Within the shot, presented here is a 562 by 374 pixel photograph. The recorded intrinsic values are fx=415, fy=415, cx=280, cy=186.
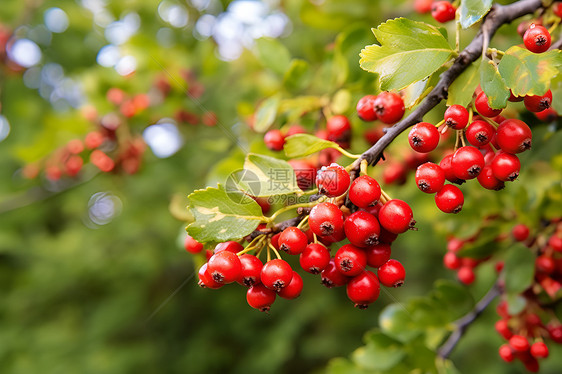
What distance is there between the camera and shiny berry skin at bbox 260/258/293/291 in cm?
104

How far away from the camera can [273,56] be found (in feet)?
7.09

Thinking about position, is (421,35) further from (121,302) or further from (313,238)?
(121,302)

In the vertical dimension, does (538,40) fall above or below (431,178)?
above

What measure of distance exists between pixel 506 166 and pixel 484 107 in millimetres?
159

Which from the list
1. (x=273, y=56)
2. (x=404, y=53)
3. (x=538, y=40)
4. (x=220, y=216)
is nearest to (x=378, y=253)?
(x=220, y=216)

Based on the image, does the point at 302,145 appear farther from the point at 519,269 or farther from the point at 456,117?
the point at 519,269

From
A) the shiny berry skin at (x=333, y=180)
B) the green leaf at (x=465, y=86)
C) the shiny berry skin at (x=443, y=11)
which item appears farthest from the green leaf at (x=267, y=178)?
the shiny berry skin at (x=443, y=11)

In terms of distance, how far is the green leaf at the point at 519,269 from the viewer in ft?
5.68

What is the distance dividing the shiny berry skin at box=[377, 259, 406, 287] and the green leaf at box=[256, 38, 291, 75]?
1.35m

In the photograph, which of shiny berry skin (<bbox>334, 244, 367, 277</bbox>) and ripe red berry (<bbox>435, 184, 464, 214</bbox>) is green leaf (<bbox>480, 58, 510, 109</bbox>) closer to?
ripe red berry (<bbox>435, 184, 464, 214</bbox>)

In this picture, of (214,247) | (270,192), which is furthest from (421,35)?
(214,247)

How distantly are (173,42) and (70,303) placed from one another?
329 centimetres

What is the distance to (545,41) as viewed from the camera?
1.08m

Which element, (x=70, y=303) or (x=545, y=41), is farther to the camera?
(x=70, y=303)
